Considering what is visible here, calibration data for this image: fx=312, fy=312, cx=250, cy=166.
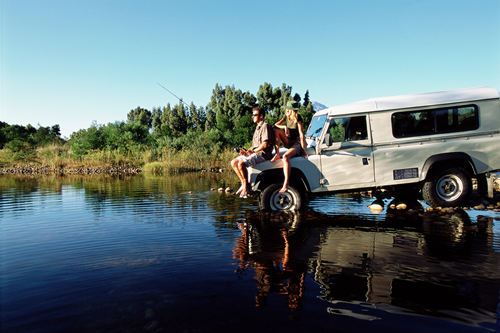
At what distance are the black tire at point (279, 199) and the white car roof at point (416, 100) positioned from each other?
2097 millimetres

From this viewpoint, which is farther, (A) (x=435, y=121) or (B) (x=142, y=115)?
(B) (x=142, y=115)

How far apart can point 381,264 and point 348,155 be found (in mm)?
3698

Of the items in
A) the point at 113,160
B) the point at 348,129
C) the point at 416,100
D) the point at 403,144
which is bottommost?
the point at 403,144

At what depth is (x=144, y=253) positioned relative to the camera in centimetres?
468

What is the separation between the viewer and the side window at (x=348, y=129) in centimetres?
733

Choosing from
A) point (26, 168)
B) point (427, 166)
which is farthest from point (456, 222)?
point (26, 168)

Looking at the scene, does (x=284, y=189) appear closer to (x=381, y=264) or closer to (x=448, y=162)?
→ (x=381, y=264)

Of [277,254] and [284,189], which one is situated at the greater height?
[284,189]

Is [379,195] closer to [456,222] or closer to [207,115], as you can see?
[456,222]

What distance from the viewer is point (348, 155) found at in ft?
24.0

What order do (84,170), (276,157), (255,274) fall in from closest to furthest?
(255,274)
(276,157)
(84,170)

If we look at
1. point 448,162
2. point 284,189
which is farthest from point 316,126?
point 448,162

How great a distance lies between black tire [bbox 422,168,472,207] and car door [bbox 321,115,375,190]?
1.41 meters

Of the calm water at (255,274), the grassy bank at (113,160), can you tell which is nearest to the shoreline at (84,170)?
the grassy bank at (113,160)
